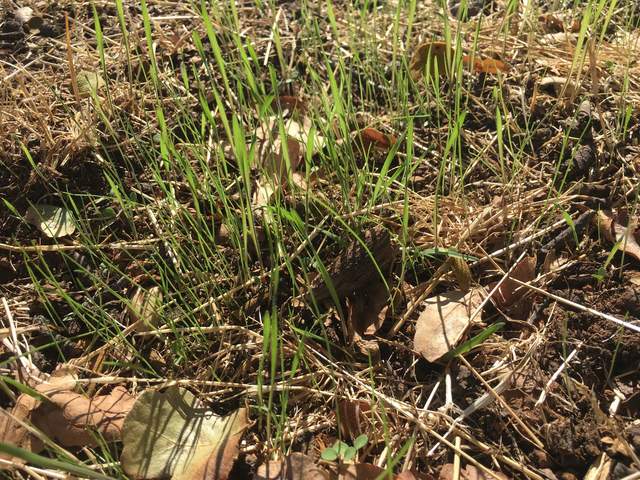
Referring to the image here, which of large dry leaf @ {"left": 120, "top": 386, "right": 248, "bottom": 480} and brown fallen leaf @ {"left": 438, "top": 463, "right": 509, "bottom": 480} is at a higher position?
large dry leaf @ {"left": 120, "top": 386, "right": 248, "bottom": 480}

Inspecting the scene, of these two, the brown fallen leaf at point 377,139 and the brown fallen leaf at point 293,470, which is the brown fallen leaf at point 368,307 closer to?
the brown fallen leaf at point 293,470

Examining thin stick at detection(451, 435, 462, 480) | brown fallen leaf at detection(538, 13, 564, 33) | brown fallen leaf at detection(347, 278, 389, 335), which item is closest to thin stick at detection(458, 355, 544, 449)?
thin stick at detection(451, 435, 462, 480)

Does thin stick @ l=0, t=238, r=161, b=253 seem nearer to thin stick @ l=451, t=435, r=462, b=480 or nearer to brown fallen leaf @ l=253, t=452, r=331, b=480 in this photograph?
brown fallen leaf @ l=253, t=452, r=331, b=480

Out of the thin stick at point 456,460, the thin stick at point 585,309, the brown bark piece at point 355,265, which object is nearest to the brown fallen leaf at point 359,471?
the thin stick at point 456,460

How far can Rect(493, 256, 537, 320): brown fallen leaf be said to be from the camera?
54.9 inches

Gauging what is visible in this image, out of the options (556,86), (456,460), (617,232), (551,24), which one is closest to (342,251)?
(456,460)

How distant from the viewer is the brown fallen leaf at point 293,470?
117cm

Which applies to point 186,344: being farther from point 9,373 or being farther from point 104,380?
point 9,373

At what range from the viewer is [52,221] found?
5.26ft

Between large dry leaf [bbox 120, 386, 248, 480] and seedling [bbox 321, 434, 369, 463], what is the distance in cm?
18

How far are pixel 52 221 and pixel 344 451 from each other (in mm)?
966

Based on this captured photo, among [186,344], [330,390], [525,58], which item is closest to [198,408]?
[186,344]

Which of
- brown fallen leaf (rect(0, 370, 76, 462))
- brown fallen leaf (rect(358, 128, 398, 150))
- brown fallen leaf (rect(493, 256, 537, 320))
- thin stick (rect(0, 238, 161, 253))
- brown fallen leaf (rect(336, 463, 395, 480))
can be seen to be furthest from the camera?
brown fallen leaf (rect(358, 128, 398, 150))

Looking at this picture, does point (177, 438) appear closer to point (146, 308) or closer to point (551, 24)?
point (146, 308)
